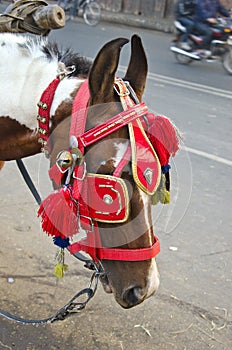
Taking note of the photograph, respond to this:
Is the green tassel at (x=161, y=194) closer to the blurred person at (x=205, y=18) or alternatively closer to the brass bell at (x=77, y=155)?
the brass bell at (x=77, y=155)

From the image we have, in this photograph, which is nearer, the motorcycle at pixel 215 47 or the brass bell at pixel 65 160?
the brass bell at pixel 65 160

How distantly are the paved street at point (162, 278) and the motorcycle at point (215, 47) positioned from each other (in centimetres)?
566

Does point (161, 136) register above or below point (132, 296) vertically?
above

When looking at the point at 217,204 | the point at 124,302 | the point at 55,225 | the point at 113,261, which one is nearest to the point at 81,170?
the point at 55,225

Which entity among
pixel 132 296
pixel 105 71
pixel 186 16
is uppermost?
pixel 105 71

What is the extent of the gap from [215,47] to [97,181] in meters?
9.69

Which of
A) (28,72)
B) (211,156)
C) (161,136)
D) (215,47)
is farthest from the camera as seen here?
(215,47)

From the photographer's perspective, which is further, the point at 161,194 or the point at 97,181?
the point at 161,194

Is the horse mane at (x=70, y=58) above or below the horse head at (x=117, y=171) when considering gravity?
above

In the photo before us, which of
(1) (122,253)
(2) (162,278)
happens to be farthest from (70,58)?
(2) (162,278)

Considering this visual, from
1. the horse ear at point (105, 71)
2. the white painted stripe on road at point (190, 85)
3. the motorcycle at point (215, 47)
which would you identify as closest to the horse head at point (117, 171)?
the horse ear at point (105, 71)

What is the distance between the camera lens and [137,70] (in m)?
2.08

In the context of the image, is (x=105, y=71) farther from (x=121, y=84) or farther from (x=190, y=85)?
(x=190, y=85)

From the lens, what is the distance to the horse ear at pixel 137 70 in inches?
79.4
